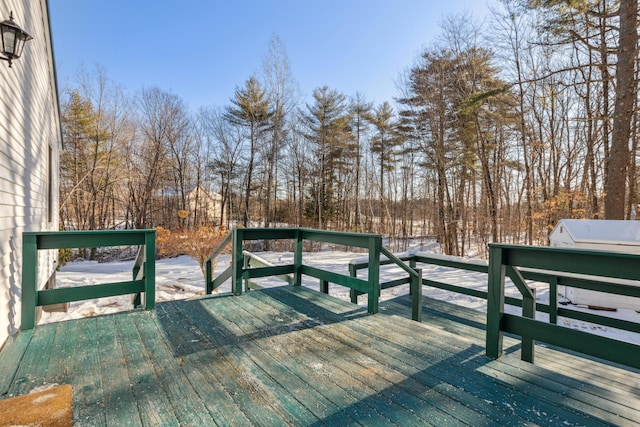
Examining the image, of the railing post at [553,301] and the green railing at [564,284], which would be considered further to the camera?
the railing post at [553,301]

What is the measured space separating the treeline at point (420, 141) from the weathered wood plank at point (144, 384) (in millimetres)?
8368

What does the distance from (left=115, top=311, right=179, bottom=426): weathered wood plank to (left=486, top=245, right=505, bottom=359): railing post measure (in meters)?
2.25

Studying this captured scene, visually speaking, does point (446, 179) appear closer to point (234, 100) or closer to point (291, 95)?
point (291, 95)

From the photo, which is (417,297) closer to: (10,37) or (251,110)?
(10,37)

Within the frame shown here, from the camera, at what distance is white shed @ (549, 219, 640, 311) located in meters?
5.76

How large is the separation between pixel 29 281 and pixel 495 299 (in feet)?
13.0

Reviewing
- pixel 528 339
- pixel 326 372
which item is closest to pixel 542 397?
Result: pixel 528 339

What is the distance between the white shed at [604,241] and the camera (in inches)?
227

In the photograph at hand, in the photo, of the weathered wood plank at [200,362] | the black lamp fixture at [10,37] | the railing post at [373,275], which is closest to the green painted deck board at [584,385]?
the railing post at [373,275]

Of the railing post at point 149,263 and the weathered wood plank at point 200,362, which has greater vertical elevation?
the railing post at point 149,263

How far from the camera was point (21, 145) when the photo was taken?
364 centimetres

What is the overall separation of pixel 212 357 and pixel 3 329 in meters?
1.86

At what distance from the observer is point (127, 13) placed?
37.8 feet

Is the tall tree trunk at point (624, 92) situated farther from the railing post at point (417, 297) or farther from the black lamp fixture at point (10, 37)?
the black lamp fixture at point (10, 37)
